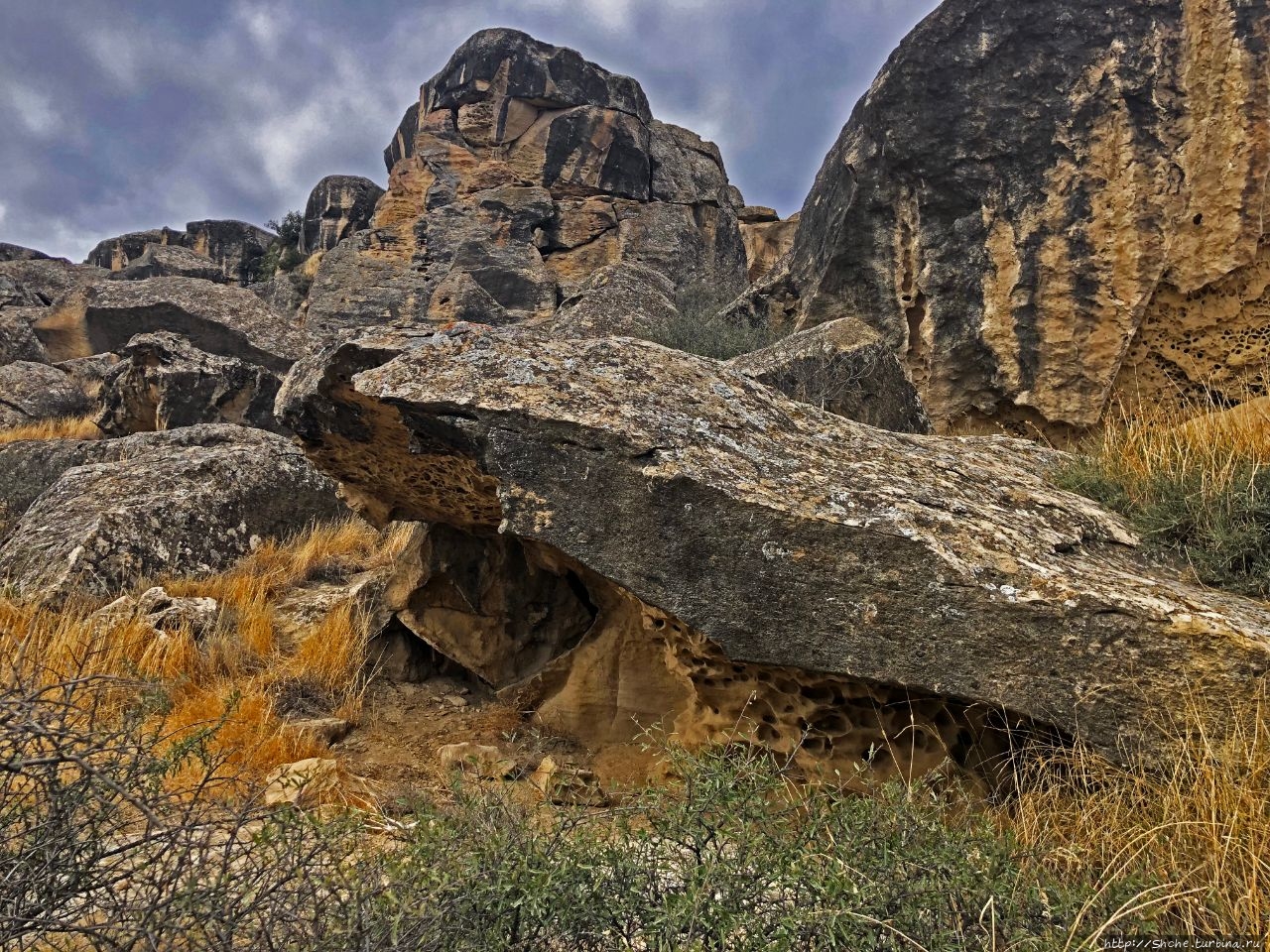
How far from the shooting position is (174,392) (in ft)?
35.2

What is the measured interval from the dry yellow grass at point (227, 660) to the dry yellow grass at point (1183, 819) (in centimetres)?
309

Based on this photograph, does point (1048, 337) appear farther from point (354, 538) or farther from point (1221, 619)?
point (354, 538)

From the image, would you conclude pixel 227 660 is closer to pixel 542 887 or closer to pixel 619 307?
pixel 542 887

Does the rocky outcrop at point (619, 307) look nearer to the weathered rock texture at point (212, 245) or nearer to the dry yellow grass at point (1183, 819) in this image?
the dry yellow grass at point (1183, 819)

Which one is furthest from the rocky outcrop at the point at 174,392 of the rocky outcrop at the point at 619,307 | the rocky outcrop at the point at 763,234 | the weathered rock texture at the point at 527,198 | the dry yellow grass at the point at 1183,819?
the rocky outcrop at the point at 763,234

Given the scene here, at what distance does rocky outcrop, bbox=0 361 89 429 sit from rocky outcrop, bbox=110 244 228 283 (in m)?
13.9

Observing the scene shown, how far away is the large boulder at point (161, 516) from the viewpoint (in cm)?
579

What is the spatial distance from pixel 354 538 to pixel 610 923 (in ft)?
19.3

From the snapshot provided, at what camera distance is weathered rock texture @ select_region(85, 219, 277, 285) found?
108 feet

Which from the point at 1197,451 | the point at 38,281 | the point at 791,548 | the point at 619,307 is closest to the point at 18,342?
the point at 38,281

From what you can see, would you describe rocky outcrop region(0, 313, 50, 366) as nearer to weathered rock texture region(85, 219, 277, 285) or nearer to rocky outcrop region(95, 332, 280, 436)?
rocky outcrop region(95, 332, 280, 436)

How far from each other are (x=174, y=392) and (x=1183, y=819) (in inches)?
450

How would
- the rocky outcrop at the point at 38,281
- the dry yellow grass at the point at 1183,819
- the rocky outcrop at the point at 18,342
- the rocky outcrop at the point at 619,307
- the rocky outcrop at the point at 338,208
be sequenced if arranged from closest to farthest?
the dry yellow grass at the point at 1183,819, the rocky outcrop at the point at 619,307, the rocky outcrop at the point at 18,342, the rocky outcrop at the point at 38,281, the rocky outcrop at the point at 338,208

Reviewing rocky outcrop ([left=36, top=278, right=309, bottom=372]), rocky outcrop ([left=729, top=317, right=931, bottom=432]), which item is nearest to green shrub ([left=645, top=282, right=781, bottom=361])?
rocky outcrop ([left=729, top=317, right=931, bottom=432])
